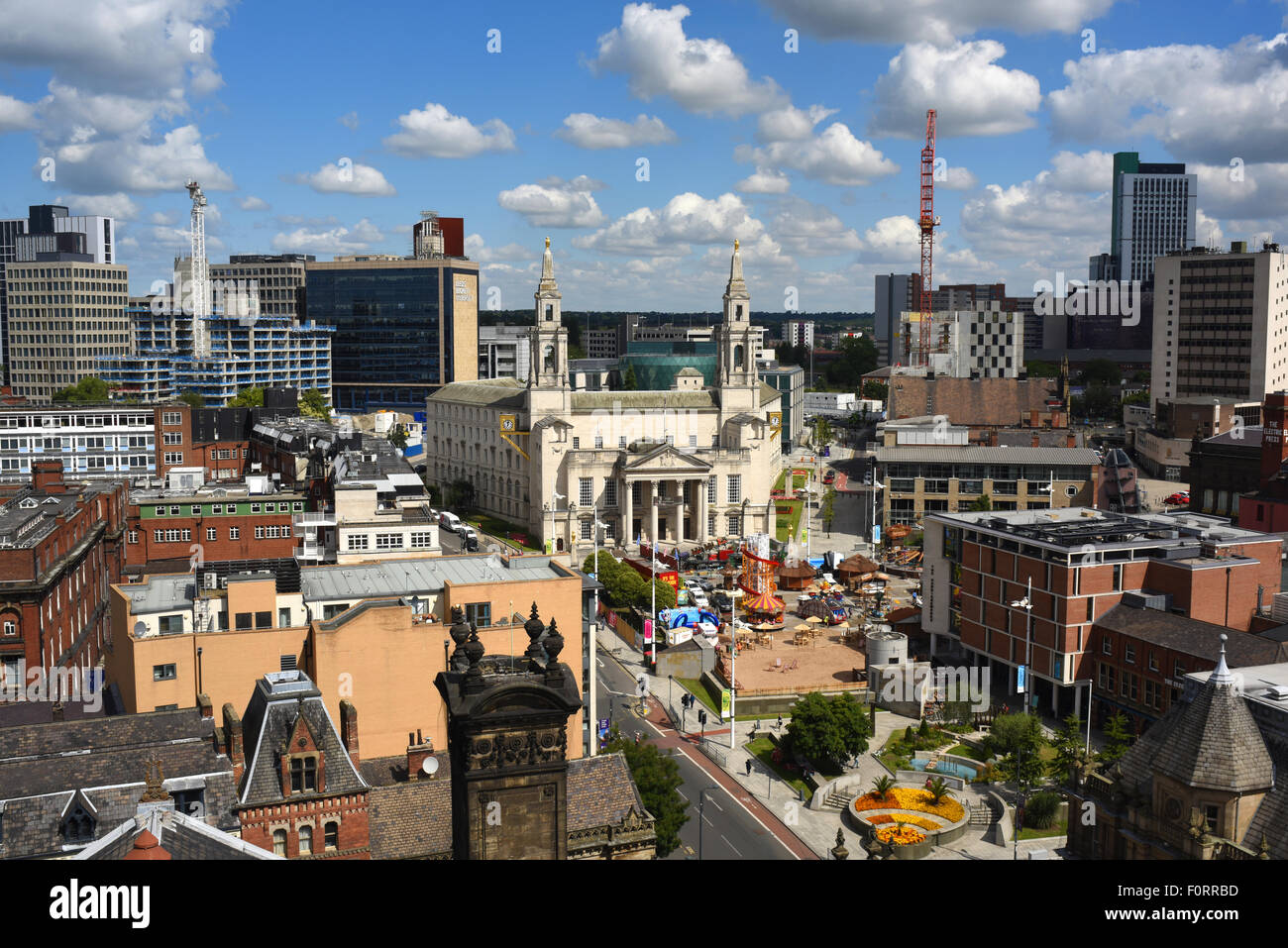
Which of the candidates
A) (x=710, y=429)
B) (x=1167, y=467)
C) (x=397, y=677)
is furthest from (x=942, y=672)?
(x=1167, y=467)

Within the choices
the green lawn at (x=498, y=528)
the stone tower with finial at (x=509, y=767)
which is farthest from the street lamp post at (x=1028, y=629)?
the green lawn at (x=498, y=528)

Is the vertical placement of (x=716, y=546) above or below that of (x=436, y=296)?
below

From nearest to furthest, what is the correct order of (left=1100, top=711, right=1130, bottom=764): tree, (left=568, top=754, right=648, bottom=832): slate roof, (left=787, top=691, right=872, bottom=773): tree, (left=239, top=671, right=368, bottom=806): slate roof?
(left=239, top=671, right=368, bottom=806): slate roof
(left=568, top=754, right=648, bottom=832): slate roof
(left=1100, top=711, right=1130, bottom=764): tree
(left=787, top=691, right=872, bottom=773): tree

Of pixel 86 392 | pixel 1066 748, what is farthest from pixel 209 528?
pixel 86 392

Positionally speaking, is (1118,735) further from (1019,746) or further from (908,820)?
(908,820)

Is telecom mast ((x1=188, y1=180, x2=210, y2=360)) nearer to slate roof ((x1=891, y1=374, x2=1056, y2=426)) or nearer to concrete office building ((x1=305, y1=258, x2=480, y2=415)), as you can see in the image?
concrete office building ((x1=305, y1=258, x2=480, y2=415))

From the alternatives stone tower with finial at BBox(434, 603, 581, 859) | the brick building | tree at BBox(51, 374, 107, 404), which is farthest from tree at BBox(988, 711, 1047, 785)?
tree at BBox(51, 374, 107, 404)
